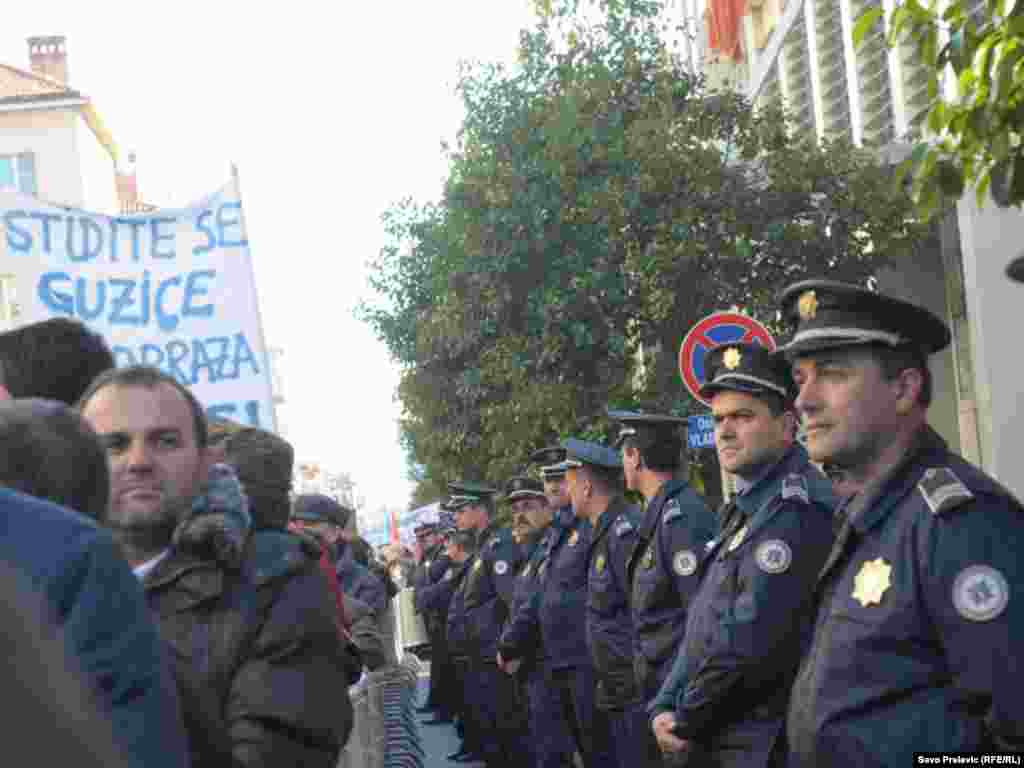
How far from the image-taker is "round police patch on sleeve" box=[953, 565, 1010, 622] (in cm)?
Result: 398

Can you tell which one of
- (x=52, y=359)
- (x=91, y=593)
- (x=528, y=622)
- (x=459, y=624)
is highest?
(x=52, y=359)

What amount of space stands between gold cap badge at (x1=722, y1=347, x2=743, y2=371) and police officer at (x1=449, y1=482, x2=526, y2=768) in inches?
379

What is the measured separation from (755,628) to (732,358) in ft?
4.73

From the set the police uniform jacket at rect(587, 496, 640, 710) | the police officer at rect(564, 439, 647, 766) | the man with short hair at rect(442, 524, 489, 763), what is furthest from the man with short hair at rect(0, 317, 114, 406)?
the man with short hair at rect(442, 524, 489, 763)

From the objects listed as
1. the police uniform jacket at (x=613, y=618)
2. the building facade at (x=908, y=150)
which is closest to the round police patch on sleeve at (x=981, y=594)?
the building facade at (x=908, y=150)

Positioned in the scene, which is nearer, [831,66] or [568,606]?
[568,606]

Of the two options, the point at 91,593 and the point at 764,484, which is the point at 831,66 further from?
the point at 91,593

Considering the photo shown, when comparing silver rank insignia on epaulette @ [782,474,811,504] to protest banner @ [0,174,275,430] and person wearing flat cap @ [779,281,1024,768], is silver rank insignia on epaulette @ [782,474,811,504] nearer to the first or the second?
person wearing flat cap @ [779,281,1024,768]

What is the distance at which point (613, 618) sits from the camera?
33.8ft

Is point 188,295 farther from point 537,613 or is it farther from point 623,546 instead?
point 537,613

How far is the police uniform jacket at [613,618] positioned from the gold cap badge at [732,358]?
3.05m

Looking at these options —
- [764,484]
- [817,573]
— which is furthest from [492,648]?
[817,573]

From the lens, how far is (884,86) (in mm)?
24250

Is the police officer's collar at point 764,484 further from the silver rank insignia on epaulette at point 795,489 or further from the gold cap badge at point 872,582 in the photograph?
the gold cap badge at point 872,582
